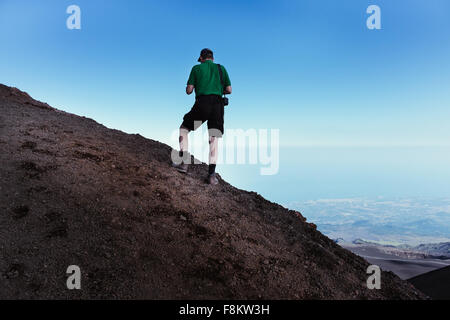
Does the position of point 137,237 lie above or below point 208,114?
below

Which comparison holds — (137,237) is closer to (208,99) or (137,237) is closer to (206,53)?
(208,99)

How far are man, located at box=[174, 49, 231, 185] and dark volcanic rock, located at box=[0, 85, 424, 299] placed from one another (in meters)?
1.15

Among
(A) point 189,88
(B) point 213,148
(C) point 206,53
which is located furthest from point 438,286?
(C) point 206,53

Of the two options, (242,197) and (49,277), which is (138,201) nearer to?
(49,277)

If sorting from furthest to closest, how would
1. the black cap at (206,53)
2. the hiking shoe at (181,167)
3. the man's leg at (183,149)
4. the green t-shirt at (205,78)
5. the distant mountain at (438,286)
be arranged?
the distant mountain at (438,286)
the hiking shoe at (181,167)
the man's leg at (183,149)
the black cap at (206,53)
the green t-shirt at (205,78)

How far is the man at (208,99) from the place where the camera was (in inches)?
242

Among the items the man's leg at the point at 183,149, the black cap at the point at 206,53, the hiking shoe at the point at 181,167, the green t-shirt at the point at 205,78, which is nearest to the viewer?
the green t-shirt at the point at 205,78

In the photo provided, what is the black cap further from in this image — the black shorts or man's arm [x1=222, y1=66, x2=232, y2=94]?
the black shorts

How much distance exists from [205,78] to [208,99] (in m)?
0.49

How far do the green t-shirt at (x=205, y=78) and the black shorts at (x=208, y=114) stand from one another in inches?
5.6

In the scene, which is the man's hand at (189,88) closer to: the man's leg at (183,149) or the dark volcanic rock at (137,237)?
the man's leg at (183,149)

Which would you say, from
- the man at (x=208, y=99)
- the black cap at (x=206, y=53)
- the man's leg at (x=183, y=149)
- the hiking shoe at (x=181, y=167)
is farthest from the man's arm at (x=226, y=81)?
the hiking shoe at (x=181, y=167)

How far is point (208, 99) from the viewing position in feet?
20.2
